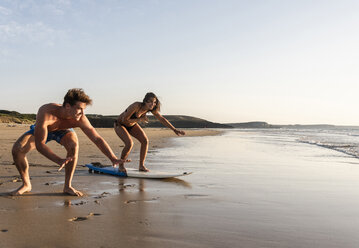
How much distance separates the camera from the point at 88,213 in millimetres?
3506

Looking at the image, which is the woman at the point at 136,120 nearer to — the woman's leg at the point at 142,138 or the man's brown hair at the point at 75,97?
the woman's leg at the point at 142,138

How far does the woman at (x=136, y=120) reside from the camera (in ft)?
21.5

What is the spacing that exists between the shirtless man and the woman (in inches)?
82.8

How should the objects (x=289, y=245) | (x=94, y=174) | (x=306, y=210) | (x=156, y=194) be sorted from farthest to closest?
(x=94, y=174) → (x=156, y=194) → (x=306, y=210) → (x=289, y=245)

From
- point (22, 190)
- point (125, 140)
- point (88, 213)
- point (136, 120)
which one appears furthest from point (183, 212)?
point (136, 120)

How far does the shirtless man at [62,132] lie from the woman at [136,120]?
210 centimetres

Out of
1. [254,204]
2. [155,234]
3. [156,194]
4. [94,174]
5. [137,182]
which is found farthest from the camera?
[94,174]

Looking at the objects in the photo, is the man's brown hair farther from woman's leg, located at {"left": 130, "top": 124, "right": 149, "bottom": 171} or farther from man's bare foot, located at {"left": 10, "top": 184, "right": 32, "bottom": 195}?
woman's leg, located at {"left": 130, "top": 124, "right": 149, "bottom": 171}

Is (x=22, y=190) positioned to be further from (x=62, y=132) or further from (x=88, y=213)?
(x=88, y=213)

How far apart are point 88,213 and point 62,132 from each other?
4.67ft

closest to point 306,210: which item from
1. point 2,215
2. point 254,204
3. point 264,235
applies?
point 254,204

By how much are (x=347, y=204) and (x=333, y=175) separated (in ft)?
9.16

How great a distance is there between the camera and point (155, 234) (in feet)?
9.42

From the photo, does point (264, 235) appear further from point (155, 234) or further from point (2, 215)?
point (2, 215)
